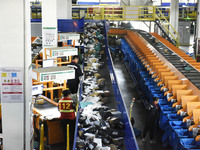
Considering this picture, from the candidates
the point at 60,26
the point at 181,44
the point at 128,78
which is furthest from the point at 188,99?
the point at 181,44

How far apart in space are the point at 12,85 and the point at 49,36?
6.56 metres

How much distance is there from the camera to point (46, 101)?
25.5ft

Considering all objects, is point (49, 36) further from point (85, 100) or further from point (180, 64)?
point (180, 64)

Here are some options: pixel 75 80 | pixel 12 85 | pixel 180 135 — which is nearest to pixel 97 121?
pixel 180 135

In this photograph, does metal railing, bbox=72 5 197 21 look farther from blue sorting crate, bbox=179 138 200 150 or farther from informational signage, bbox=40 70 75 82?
blue sorting crate, bbox=179 138 200 150

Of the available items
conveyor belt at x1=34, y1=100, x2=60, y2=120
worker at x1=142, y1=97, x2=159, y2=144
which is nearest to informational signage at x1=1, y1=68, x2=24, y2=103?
conveyor belt at x1=34, y1=100, x2=60, y2=120

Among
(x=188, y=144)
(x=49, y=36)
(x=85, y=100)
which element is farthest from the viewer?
(x=49, y=36)

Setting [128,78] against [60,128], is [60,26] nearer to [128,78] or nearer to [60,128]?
[128,78]

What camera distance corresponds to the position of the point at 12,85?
536 cm

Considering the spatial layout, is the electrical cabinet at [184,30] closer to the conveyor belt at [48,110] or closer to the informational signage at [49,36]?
the informational signage at [49,36]

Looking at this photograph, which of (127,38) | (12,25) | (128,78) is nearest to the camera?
(12,25)

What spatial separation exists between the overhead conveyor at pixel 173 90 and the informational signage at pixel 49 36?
3464mm

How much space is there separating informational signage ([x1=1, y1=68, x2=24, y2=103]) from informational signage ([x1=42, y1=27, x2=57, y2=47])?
6.47 m

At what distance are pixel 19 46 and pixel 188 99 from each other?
13.0ft
